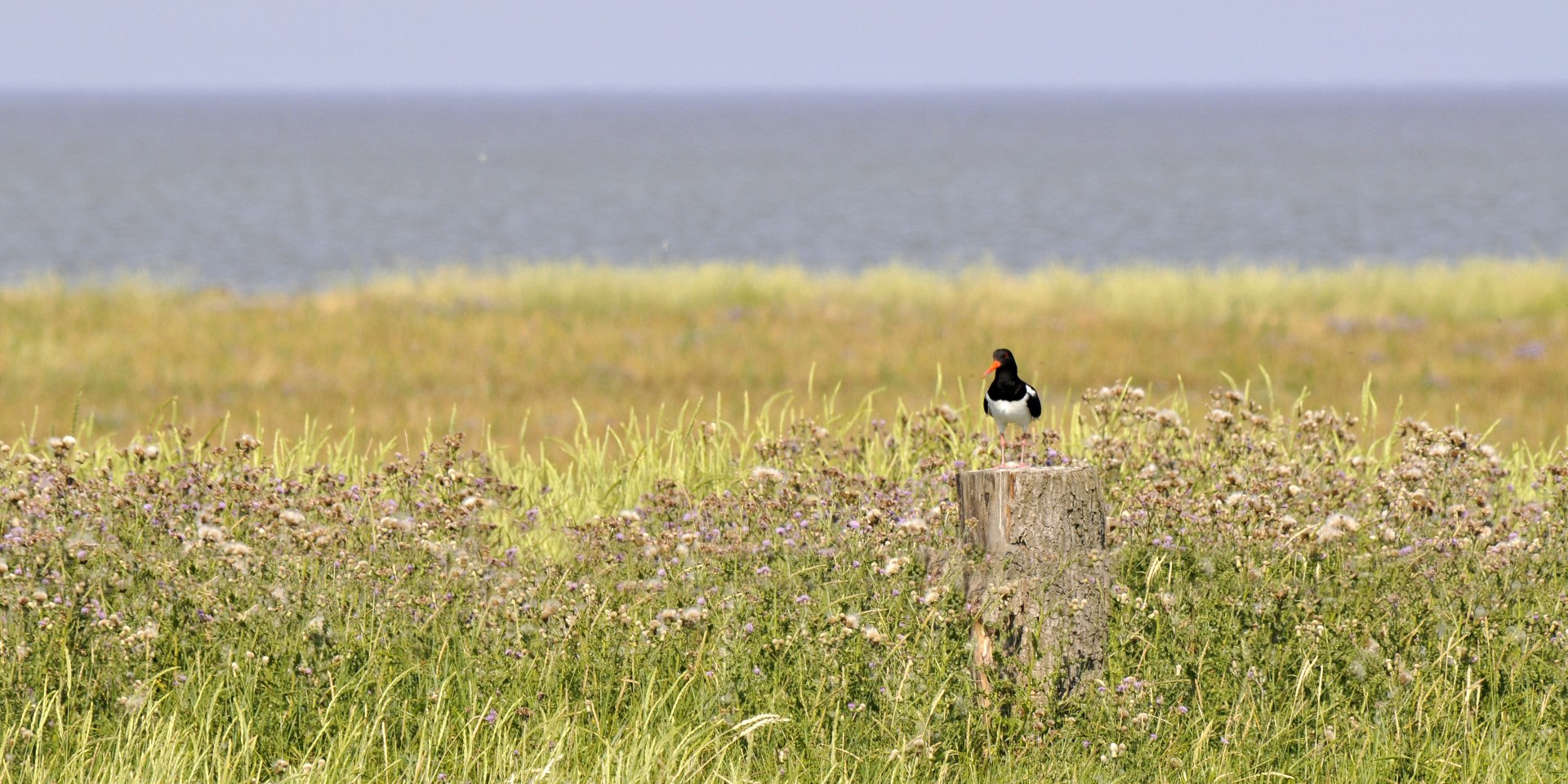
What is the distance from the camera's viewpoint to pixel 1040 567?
490cm

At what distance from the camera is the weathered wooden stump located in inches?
189

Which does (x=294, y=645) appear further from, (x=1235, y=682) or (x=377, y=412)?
(x=377, y=412)

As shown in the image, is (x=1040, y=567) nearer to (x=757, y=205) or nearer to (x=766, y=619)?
(x=766, y=619)

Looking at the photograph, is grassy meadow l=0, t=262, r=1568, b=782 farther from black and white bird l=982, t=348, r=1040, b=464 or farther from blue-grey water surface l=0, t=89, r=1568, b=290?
blue-grey water surface l=0, t=89, r=1568, b=290

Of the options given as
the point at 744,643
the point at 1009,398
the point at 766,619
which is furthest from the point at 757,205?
the point at 766,619


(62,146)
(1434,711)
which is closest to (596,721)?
(1434,711)

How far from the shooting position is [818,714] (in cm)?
477

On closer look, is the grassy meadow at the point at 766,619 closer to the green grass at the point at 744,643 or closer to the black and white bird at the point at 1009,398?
the green grass at the point at 744,643

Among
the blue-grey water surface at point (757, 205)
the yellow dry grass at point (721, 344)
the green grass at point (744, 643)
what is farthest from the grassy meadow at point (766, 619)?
the blue-grey water surface at point (757, 205)

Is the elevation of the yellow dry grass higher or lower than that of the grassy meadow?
lower

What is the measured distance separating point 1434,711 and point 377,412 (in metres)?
9.69

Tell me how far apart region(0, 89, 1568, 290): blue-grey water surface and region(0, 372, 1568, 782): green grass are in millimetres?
7927

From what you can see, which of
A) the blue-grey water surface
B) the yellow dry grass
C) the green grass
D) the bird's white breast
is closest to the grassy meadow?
the green grass

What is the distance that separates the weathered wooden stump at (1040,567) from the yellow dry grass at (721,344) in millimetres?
6834
